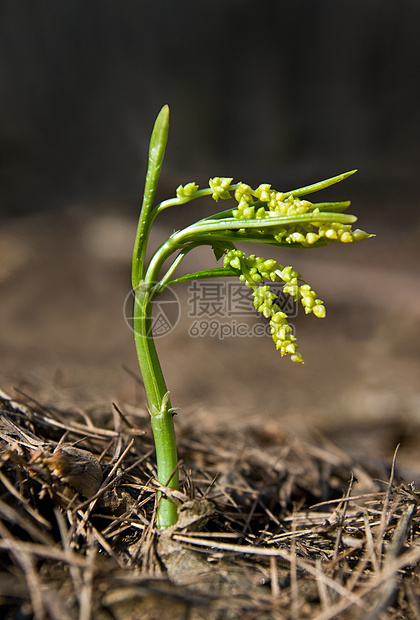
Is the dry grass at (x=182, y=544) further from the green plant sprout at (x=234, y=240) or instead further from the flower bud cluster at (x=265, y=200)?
the flower bud cluster at (x=265, y=200)

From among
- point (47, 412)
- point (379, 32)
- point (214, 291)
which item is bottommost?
point (47, 412)

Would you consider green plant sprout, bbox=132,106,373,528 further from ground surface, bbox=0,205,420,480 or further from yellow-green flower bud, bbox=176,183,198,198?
ground surface, bbox=0,205,420,480

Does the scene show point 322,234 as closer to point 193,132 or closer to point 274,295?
point 274,295

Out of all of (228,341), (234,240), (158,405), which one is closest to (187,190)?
(234,240)

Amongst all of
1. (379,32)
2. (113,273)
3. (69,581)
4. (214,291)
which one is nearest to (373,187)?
(379,32)

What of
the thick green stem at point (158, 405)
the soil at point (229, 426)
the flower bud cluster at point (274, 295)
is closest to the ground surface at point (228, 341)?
the soil at point (229, 426)

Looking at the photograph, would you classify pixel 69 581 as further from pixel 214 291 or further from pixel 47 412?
pixel 214 291

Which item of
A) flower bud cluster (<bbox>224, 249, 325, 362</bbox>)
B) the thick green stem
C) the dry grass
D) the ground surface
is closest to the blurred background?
the ground surface
